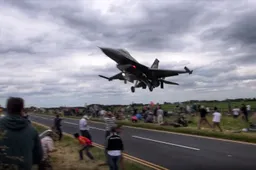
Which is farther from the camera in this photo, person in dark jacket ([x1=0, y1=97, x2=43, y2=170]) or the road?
the road

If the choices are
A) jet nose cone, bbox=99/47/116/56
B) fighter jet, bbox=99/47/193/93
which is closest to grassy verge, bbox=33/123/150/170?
fighter jet, bbox=99/47/193/93

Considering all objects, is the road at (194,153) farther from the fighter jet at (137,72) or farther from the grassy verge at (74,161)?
the fighter jet at (137,72)

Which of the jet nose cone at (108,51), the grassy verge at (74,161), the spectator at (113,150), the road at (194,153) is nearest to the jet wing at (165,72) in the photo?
the jet nose cone at (108,51)

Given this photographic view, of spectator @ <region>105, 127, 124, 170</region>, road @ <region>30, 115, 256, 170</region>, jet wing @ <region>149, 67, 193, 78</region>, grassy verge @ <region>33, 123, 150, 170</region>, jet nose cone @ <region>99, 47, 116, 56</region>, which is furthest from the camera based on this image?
jet wing @ <region>149, 67, 193, 78</region>

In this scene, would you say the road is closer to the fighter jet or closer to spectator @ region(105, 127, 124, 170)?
spectator @ region(105, 127, 124, 170)

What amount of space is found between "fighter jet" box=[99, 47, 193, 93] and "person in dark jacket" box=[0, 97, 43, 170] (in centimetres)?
1838

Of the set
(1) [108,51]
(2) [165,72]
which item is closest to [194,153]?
(1) [108,51]

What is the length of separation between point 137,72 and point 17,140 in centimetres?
2082

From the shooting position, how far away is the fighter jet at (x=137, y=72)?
912 inches

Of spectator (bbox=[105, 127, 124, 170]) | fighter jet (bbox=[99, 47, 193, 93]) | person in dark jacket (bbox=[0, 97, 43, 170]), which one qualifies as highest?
fighter jet (bbox=[99, 47, 193, 93])

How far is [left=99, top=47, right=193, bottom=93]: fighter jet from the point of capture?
76.0 feet

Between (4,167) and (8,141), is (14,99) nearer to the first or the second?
(8,141)

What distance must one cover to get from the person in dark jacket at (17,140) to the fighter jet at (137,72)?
724 inches

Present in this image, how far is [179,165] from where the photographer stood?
1070 cm
